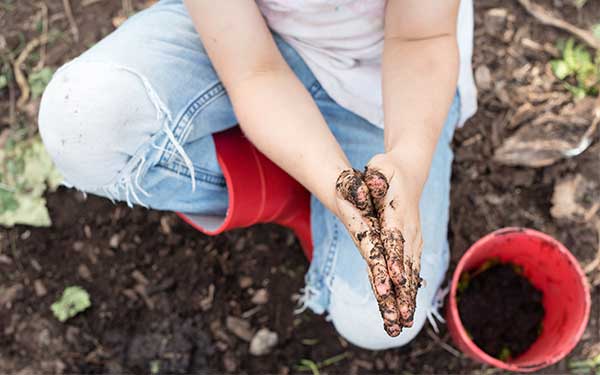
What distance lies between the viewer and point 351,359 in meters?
1.60

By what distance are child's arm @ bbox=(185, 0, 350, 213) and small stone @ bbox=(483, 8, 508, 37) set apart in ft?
2.97

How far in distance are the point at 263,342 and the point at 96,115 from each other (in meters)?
0.79

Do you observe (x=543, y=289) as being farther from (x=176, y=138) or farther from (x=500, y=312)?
(x=176, y=138)

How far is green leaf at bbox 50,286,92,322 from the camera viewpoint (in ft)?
5.22

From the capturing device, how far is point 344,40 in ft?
3.98

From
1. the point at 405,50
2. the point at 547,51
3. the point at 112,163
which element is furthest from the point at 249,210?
the point at 547,51

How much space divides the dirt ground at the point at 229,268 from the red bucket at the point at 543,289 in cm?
13

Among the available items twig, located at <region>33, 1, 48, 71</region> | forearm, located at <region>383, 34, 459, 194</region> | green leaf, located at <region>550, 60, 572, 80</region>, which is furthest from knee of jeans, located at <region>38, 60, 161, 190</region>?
green leaf, located at <region>550, 60, 572, 80</region>

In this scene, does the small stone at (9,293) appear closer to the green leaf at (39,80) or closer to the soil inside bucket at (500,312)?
the green leaf at (39,80)

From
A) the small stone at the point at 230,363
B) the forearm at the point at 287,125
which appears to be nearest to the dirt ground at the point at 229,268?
the small stone at the point at 230,363

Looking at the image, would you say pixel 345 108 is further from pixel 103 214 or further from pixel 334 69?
pixel 103 214

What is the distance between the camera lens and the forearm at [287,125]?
1.04 meters

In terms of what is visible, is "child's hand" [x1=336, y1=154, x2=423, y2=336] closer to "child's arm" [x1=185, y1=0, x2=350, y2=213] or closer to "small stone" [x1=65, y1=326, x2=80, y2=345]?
"child's arm" [x1=185, y1=0, x2=350, y2=213]

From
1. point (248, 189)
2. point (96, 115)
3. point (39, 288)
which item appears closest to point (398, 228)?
point (248, 189)
